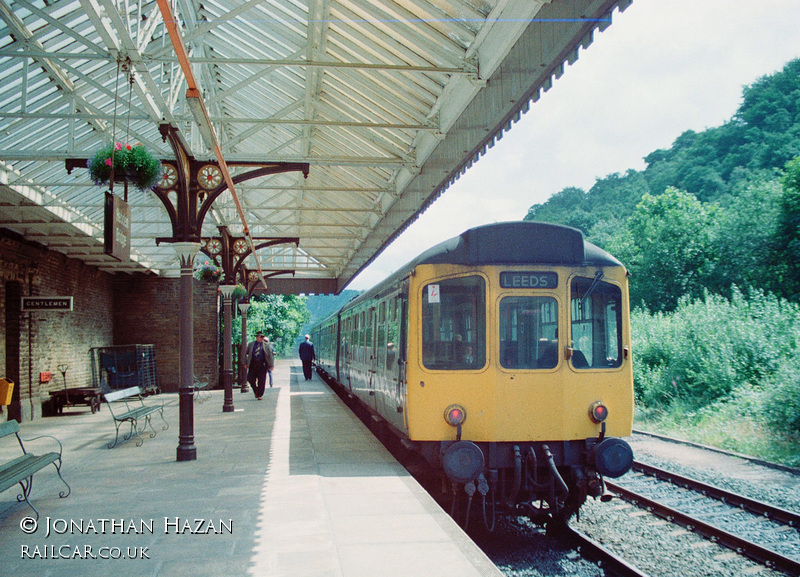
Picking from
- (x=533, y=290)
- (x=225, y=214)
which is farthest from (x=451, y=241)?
(x=225, y=214)

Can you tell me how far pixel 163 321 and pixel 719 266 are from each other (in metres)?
31.1

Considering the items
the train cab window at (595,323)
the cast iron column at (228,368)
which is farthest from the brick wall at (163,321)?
the train cab window at (595,323)

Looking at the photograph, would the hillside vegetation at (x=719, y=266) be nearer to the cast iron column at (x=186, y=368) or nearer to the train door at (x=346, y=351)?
the train door at (x=346, y=351)

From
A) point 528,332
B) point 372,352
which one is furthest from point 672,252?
point 528,332

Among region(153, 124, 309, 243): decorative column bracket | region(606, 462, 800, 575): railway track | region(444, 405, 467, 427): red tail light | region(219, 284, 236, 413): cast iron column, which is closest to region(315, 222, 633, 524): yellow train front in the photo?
region(444, 405, 467, 427): red tail light

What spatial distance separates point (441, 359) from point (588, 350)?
1.34 m

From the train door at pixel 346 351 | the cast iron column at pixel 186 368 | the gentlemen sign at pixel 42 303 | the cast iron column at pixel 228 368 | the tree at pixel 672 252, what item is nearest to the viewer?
the cast iron column at pixel 186 368

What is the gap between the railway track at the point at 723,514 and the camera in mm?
5660

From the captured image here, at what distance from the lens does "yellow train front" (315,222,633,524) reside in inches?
236

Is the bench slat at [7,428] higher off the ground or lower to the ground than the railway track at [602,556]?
higher

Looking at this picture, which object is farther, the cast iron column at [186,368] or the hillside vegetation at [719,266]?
the hillside vegetation at [719,266]

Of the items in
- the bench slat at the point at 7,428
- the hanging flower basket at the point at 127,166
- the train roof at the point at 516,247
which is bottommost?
the bench slat at the point at 7,428

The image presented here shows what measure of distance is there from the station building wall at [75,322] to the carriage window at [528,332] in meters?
10.1

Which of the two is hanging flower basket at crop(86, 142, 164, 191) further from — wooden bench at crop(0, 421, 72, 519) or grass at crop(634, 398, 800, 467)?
grass at crop(634, 398, 800, 467)
